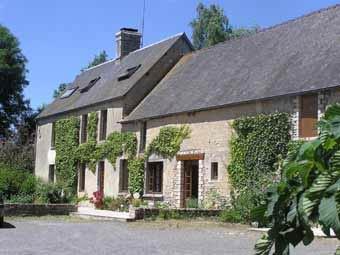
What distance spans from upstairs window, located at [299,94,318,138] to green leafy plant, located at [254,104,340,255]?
1656 centimetres

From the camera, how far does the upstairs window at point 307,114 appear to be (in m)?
18.4

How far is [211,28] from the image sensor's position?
53062 mm

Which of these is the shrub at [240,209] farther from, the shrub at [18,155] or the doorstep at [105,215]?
the shrub at [18,155]

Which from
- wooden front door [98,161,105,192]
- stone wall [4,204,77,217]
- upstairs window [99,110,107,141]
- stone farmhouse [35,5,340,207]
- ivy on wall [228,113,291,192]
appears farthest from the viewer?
upstairs window [99,110,107,141]

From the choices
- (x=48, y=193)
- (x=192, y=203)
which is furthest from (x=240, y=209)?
(x=48, y=193)

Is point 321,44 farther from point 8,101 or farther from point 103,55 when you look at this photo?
point 103,55

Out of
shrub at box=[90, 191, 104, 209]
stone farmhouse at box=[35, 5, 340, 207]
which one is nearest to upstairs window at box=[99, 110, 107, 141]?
stone farmhouse at box=[35, 5, 340, 207]

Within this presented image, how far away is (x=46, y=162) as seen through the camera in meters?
36.5

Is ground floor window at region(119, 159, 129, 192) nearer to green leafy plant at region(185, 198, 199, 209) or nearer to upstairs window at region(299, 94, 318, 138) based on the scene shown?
green leafy plant at region(185, 198, 199, 209)

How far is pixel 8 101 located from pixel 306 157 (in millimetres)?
52012

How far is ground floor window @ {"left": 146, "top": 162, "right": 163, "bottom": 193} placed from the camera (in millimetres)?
25453

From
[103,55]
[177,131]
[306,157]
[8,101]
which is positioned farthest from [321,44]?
[103,55]

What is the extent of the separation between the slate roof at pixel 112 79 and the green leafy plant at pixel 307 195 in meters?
26.3

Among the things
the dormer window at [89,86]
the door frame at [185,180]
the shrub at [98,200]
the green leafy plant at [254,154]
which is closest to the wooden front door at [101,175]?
the shrub at [98,200]
